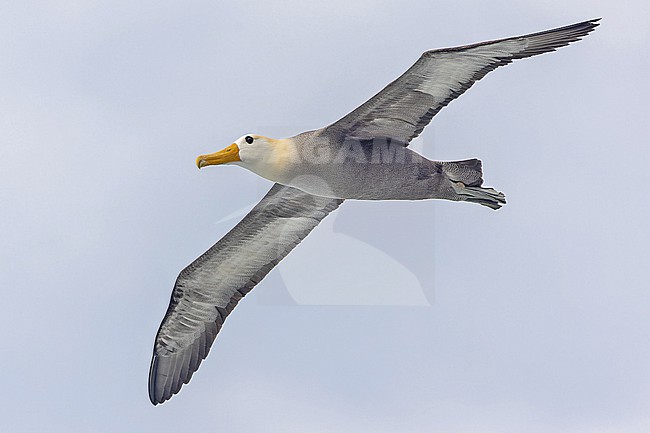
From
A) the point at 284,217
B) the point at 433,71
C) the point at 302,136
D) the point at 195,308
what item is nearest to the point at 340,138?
the point at 302,136

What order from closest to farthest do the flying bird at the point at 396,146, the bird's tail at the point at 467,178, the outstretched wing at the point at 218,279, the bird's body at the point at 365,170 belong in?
the flying bird at the point at 396,146
the bird's body at the point at 365,170
the bird's tail at the point at 467,178
the outstretched wing at the point at 218,279

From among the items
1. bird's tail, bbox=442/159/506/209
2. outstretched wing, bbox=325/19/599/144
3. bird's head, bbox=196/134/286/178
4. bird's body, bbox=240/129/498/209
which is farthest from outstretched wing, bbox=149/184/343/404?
bird's tail, bbox=442/159/506/209

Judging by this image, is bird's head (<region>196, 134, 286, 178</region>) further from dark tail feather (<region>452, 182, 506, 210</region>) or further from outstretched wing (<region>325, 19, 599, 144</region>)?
dark tail feather (<region>452, 182, 506, 210</region>)

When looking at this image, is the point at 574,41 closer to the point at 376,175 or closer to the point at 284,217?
the point at 376,175

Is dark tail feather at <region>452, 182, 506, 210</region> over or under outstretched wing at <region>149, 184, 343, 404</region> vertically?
over

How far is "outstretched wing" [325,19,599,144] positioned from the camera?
44.3ft

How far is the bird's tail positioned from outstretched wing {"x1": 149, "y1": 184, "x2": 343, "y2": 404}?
2268mm

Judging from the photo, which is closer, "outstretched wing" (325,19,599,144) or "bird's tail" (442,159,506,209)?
"outstretched wing" (325,19,599,144)

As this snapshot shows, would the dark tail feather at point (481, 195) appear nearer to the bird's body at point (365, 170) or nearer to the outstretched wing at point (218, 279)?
the bird's body at point (365, 170)

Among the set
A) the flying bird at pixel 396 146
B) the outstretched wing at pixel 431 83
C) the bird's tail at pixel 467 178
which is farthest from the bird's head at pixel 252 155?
the bird's tail at pixel 467 178

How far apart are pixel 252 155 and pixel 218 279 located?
8.90 feet

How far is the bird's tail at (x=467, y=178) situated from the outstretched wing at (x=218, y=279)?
2.27 metres

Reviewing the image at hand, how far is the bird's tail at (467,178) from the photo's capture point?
14.4 m

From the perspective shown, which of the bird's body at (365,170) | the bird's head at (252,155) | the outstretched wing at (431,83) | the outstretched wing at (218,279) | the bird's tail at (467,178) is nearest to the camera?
the outstretched wing at (431,83)
